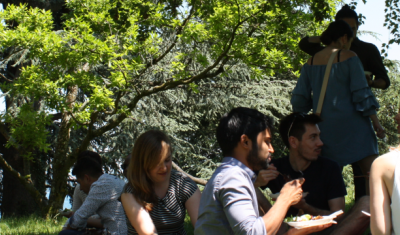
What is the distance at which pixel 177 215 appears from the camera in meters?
2.83

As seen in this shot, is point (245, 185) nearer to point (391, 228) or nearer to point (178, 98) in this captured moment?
point (391, 228)

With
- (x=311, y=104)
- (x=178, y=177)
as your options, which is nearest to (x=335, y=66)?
(x=311, y=104)

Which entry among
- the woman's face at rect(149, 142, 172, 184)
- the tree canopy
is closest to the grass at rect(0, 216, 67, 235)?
the tree canopy

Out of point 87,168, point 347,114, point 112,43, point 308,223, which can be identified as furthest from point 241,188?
point 112,43

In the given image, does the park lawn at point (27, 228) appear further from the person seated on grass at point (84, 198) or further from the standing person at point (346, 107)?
the standing person at point (346, 107)

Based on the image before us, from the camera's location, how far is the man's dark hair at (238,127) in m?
2.12

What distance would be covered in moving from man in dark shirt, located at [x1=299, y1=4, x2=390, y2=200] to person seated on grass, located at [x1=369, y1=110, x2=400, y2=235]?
1.73 m

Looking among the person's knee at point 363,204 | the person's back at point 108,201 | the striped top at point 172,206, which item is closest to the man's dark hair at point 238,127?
the striped top at point 172,206

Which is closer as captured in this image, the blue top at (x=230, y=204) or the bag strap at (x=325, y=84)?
the blue top at (x=230, y=204)

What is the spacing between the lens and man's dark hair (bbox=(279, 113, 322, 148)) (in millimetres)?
3303

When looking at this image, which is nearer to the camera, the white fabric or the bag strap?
the white fabric

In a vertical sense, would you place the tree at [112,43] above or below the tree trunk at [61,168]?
above

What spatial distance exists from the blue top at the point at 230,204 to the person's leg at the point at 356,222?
88cm

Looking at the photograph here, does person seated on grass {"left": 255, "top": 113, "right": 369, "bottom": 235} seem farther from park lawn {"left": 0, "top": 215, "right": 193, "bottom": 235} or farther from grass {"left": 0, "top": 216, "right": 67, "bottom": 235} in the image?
grass {"left": 0, "top": 216, "right": 67, "bottom": 235}
